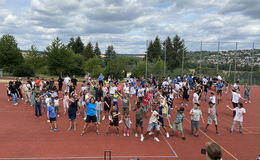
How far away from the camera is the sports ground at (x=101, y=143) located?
8.85 metres

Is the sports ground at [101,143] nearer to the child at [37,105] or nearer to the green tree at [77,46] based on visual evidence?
the child at [37,105]

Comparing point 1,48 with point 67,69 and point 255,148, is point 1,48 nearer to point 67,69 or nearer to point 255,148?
point 67,69

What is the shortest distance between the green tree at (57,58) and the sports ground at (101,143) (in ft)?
103

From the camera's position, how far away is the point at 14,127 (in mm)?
12086

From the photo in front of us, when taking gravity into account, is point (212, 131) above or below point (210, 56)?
below

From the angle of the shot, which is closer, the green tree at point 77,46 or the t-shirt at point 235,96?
the t-shirt at point 235,96

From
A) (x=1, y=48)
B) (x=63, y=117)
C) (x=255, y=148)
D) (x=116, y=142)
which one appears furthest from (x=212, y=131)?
(x=1, y=48)

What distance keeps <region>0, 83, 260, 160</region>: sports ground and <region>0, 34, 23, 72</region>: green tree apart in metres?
38.3

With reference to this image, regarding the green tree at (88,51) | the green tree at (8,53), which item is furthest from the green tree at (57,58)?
the green tree at (88,51)

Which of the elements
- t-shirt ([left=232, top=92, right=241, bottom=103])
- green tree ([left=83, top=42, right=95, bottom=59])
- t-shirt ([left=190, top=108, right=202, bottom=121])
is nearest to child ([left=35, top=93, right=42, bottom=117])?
t-shirt ([left=190, top=108, right=202, bottom=121])

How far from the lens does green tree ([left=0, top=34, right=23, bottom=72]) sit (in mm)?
46219

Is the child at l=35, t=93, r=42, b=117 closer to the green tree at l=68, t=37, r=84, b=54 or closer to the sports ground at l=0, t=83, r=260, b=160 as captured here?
the sports ground at l=0, t=83, r=260, b=160

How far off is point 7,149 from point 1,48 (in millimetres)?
43819

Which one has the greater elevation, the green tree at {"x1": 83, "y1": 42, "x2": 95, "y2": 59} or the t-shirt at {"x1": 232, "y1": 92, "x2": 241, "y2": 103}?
the green tree at {"x1": 83, "y1": 42, "x2": 95, "y2": 59}
